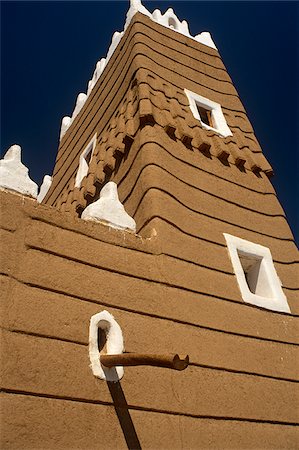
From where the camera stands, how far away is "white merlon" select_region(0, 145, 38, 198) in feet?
14.3

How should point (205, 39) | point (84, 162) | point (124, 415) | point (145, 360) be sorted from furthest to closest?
point (205, 39)
point (84, 162)
point (124, 415)
point (145, 360)

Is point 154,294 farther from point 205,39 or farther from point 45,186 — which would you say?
point 205,39

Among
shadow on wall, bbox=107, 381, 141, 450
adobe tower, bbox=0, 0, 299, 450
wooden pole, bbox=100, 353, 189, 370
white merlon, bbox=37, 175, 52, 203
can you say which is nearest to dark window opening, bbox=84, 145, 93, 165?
adobe tower, bbox=0, 0, 299, 450

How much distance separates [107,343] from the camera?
13.2 feet

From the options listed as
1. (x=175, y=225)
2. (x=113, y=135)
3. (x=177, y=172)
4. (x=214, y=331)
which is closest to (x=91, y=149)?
(x=113, y=135)

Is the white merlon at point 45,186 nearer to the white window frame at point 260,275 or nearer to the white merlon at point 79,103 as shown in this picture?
the white merlon at point 79,103

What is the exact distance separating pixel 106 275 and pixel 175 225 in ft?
4.08

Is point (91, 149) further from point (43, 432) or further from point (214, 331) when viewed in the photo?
point (43, 432)

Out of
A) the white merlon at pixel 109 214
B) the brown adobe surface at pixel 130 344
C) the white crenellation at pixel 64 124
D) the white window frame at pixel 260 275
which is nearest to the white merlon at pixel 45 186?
the white crenellation at pixel 64 124

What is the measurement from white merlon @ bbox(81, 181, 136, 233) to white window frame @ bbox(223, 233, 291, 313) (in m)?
1.37

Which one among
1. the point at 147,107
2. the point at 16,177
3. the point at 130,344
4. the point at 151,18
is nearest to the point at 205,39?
the point at 151,18

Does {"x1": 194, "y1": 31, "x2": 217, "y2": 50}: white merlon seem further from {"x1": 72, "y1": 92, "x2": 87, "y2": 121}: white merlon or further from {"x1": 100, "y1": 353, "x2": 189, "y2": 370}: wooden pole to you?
{"x1": 100, "y1": 353, "x2": 189, "y2": 370}: wooden pole

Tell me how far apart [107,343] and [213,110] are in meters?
5.14

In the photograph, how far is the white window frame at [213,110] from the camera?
7466 mm
